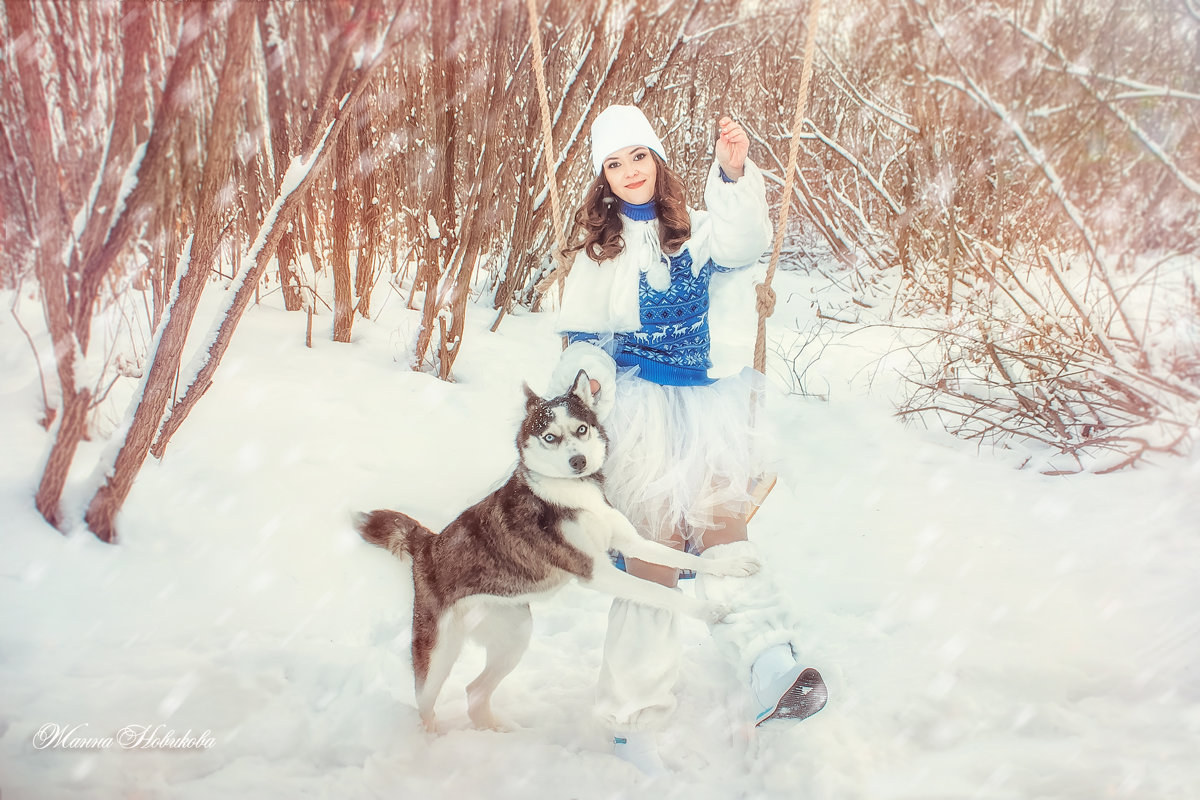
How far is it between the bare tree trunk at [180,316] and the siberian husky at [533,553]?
0.83 metres

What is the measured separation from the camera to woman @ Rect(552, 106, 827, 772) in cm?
177

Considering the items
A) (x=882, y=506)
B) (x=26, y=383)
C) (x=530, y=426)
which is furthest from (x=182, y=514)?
(x=882, y=506)

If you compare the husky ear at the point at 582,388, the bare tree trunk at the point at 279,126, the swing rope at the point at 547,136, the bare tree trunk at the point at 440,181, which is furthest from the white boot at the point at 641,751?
the bare tree trunk at the point at 440,181

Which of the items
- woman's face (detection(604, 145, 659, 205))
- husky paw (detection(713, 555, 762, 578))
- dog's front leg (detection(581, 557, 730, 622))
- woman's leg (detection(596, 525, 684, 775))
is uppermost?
woman's face (detection(604, 145, 659, 205))

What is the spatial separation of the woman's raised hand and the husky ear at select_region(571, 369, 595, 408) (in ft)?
2.38

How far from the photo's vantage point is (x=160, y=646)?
160 cm

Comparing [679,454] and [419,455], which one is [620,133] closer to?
[679,454]

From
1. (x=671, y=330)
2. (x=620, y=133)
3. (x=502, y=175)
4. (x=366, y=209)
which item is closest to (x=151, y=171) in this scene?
(x=620, y=133)

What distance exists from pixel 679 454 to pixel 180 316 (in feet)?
4.87

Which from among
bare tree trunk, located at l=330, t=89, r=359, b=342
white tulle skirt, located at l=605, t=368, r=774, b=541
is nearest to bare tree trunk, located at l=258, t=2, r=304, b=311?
bare tree trunk, located at l=330, t=89, r=359, b=342

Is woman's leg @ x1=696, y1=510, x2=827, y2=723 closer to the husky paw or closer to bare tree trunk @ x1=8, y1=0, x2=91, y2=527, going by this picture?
the husky paw

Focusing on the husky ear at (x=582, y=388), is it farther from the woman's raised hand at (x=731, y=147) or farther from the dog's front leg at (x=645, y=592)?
the woman's raised hand at (x=731, y=147)

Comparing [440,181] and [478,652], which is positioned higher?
[440,181]

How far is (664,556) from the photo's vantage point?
166 cm
